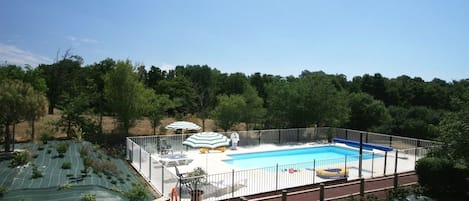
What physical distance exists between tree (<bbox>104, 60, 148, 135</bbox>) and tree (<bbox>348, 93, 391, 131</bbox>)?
1577cm

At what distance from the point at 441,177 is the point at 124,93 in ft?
52.4

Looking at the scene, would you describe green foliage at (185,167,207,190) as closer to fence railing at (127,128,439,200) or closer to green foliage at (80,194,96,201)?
fence railing at (127,128,439,200)

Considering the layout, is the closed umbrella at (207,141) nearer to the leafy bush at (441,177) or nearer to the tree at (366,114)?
the leafy bush at (441,177)

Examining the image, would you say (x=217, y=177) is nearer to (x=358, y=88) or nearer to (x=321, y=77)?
(x=321, y=77)

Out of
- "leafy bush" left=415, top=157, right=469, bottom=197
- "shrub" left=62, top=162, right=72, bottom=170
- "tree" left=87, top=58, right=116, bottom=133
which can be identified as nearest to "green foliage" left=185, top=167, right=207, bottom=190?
"shrub" left=62, top=162, right=72, bottom=170

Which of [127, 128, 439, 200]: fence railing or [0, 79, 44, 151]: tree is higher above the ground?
[0, 79, 44, 151]: tree

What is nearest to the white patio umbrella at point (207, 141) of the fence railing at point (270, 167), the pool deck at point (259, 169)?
the pool deck at point (259, 169)

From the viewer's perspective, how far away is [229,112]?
76.0 ft

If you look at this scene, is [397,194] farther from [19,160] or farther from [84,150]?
[19,160]

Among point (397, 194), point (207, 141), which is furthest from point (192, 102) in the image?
point (397, 194)

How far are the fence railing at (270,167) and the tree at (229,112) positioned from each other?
1.98 meters

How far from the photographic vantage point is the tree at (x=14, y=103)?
50.4ft

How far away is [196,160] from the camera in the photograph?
1717 centimetres

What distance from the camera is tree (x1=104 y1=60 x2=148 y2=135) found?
67.5 feet
